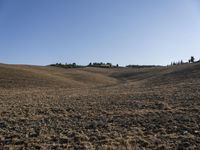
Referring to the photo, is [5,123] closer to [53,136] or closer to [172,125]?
[53,136]

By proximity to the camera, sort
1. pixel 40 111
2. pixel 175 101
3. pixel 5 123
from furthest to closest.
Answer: pixel 175 101, pixel 40 111, pixel 5 123

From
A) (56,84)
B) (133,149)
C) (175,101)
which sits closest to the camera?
(133,149)

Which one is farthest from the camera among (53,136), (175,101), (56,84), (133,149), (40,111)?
(56,84)

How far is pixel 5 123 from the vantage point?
18.3 m

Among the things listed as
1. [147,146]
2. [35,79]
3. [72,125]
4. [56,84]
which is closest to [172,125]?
[147,146]

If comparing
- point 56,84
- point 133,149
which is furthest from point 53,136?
point 56,84

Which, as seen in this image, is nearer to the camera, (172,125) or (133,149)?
(133,149)

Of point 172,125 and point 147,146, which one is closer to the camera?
point 147,146

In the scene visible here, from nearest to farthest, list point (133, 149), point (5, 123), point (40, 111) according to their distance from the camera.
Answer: point (133, 149), point (5, 123), point (40, 111)

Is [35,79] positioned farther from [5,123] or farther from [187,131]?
[187,131]

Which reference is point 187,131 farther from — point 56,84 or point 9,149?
point 56,84

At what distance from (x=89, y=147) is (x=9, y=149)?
117 inches

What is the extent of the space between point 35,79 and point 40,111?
2797 centimetres

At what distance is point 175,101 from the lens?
76.9ft
